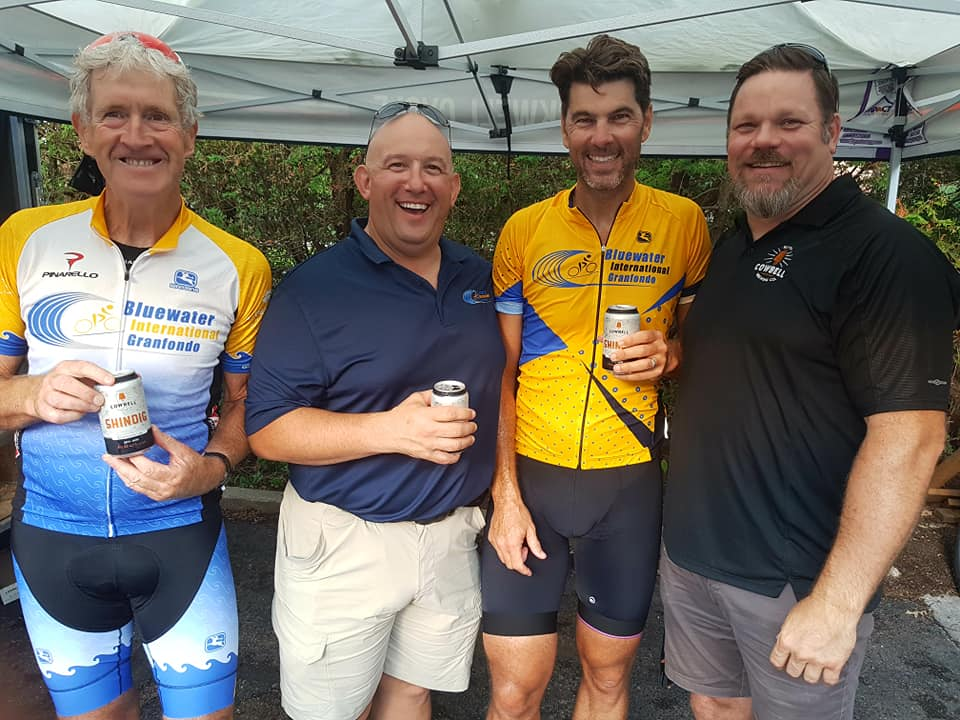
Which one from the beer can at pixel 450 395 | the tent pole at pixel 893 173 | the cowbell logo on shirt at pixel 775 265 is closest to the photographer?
the beer can at pixel 450 395

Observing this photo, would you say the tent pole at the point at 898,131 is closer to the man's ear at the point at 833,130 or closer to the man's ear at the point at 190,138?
the man's ear at the point at 833,130

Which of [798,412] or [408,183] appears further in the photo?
[408,183]

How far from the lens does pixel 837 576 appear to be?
1.36 meters

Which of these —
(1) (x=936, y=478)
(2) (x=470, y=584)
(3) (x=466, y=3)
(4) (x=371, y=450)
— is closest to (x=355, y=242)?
(4) (x=371, y=450)

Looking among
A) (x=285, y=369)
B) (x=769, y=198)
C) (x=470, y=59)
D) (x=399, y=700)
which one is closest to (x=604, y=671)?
(x=399, y=700)

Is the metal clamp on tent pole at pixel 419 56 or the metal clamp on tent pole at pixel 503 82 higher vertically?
the metal clamp on tent pole at pixel 503 82

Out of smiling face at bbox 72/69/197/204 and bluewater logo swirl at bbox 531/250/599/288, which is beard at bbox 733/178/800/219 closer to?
bluewater logo swirl at bbox 531/250/599/288

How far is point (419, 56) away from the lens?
8.07ft

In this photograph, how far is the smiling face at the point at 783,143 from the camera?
1.57 metres

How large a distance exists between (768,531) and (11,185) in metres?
4.07

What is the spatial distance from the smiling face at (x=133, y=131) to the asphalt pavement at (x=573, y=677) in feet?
7.20

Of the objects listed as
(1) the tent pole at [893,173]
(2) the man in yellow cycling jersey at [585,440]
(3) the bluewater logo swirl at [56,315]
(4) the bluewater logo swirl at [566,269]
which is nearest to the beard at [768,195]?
(2) the man in yellow cycling jersey at [585,440]

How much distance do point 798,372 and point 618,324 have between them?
1.49 feet

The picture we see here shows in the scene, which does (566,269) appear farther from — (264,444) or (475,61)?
(475,61)
